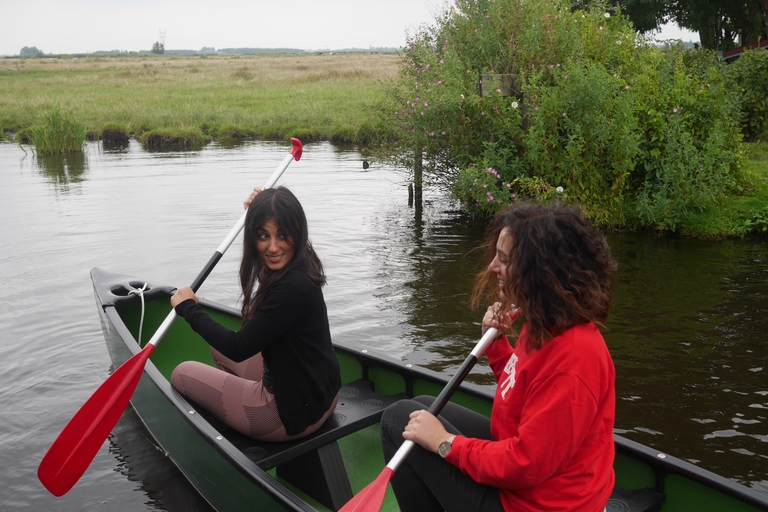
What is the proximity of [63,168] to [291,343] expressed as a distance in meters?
17.7

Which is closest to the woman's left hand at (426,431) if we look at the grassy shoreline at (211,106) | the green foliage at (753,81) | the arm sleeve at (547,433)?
the arm sleeve at (547,433)

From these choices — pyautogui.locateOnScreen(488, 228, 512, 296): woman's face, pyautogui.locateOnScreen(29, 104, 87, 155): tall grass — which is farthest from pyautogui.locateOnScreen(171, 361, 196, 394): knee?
pyautogui.locateOnScreen(29, 104, 87, 155): tall grass

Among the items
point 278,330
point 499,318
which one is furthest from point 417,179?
point 499,318

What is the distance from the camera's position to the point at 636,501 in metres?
2.70

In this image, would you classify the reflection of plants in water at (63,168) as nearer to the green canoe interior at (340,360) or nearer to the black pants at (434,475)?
the green canoe interior at (340,360)

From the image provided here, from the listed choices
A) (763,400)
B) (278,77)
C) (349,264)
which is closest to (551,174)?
(349,264)

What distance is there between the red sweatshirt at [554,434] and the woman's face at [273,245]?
4.21 feet

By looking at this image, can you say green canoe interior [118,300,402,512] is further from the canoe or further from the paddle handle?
the paddle handle

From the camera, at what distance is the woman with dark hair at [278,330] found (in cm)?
287

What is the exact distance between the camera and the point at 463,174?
8805mm

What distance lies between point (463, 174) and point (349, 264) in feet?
6.56

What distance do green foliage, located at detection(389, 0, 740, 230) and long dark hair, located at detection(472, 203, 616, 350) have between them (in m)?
6.49

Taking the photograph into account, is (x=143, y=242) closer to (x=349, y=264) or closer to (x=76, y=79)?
(x=349, y=264)

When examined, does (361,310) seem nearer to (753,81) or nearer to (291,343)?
(291,343)
